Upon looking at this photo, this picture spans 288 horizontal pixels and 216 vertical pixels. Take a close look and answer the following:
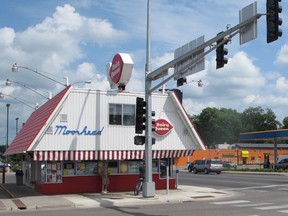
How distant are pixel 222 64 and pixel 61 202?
30.8 feet

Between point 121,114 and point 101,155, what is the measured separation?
2526mm

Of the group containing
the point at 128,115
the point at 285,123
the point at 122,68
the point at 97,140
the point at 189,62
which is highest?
the point at 285,123

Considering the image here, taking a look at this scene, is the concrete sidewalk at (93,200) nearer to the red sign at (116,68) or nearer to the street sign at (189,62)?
the street sign at (189,62)

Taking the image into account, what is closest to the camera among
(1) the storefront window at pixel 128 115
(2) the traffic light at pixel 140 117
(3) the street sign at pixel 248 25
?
(3) the street sign at pixel 248 25

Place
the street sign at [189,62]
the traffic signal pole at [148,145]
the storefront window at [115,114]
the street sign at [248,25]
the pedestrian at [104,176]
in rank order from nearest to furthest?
1. the street sign at [248,25]
2. the street sign at [189,62]
3. the traffic signal pole at [148,145]
4. the pedestrian at [104,176]
5. the storefront window at [115,114]

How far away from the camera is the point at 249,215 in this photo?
1460 centimetres

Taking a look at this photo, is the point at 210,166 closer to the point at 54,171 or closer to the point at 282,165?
the point at 282,165

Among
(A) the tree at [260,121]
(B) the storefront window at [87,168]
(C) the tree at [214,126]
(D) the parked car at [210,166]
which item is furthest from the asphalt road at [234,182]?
(A) the tree at [260,121]

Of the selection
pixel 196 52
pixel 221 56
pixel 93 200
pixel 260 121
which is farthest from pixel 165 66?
pixel 260 121

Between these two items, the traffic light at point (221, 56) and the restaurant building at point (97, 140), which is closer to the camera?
the traffic light at point (221, 56)

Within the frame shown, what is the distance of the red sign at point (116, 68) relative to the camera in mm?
23812

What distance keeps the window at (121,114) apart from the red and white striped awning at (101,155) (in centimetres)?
162

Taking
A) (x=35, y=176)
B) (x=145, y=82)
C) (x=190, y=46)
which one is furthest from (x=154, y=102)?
(x=35, y=176)

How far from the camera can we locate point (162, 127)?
80.5 feet
